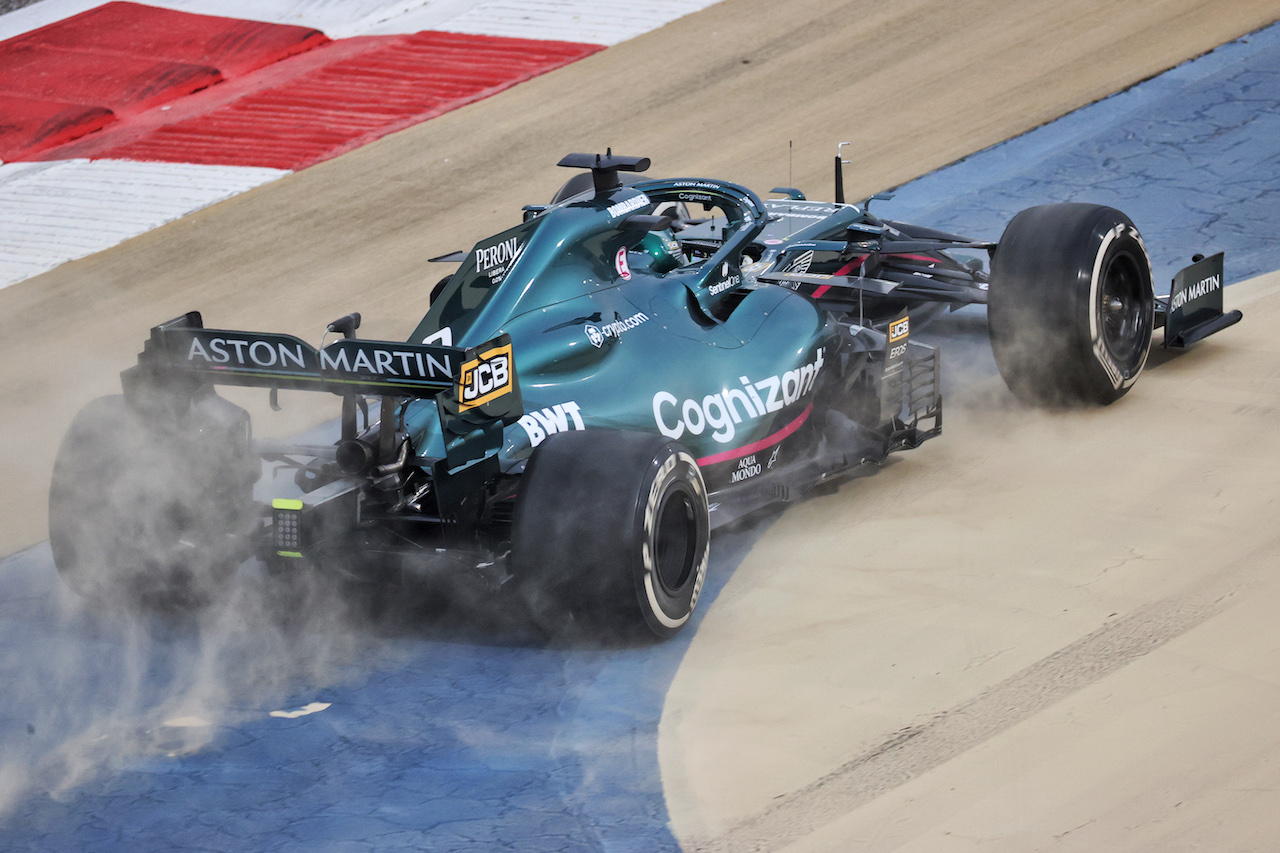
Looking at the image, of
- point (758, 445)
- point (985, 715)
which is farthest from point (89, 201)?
point (985, 715)

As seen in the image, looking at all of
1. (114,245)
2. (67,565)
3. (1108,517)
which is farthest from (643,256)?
(114,245)

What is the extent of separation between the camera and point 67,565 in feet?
22.2

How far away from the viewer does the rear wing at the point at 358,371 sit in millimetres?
5871

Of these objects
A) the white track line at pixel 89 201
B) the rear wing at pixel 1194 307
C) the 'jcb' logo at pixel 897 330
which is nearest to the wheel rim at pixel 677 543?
the 'jcb' logo at pixel 897 330

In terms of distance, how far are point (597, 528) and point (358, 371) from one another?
3.69ft

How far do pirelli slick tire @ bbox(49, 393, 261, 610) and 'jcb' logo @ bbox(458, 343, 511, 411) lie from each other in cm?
115

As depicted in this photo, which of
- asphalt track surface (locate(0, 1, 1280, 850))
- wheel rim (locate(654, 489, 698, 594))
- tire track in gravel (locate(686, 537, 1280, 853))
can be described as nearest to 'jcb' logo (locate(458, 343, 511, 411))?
wheel rim (locate(654, 489, 698, 594))

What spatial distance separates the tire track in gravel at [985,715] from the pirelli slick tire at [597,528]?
1.13 m

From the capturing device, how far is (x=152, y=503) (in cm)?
652

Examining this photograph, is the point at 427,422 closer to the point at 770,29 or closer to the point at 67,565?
the point at 67,565

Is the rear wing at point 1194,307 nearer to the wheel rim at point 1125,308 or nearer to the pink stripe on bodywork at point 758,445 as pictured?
the wheel rim at point 1125,308

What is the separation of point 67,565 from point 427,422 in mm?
1742

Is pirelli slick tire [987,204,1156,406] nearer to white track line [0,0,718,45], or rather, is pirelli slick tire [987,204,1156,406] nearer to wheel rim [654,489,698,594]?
wheel rim [654,489,698,594]

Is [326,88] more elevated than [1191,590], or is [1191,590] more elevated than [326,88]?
[326,88]
